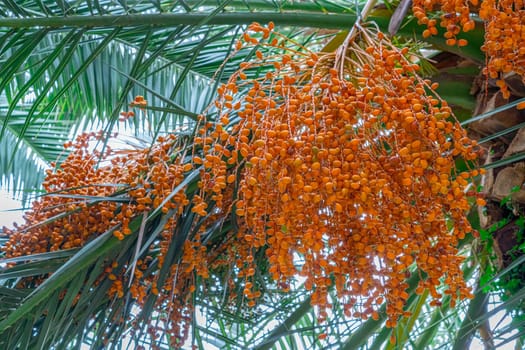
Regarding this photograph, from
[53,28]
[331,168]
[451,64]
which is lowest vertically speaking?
[331,168]

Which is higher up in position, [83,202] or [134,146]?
[134,146]

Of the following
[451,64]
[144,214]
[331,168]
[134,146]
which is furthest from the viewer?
[134,146]

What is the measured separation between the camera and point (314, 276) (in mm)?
1079

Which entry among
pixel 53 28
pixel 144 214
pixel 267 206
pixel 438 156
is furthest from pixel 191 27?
pixel 438 156

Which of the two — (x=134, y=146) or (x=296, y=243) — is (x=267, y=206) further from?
(x=134, y=146)

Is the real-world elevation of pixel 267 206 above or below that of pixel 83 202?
below

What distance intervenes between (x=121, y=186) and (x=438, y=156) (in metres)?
0.70

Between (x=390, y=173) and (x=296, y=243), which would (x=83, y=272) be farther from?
(x=390, y=173)

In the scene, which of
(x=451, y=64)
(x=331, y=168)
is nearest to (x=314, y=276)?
→ (x=331, y=168)

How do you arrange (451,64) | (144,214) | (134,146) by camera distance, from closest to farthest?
1. (144,214)
2. (451,64)
3. (134,146)

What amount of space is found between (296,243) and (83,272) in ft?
1.74

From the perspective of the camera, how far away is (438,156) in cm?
99

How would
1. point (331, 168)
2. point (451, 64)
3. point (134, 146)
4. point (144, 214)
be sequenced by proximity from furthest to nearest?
point (134, 146) → point (451, 64) → point (144, 214) → point (331, 168)

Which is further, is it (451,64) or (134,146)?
(134,146)
